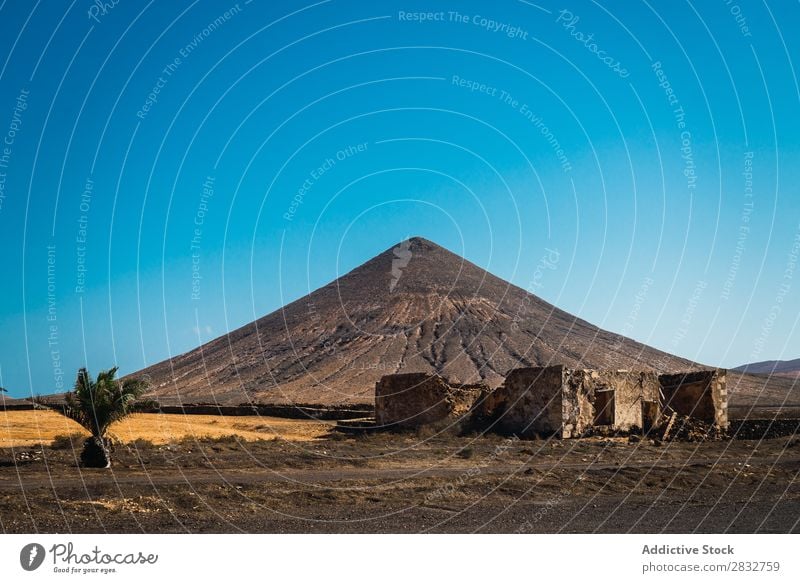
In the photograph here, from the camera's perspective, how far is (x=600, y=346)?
11106 centimetres

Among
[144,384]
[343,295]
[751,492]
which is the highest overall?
[343,295]

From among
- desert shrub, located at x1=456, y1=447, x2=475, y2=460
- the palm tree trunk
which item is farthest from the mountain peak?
the palm tree trunk

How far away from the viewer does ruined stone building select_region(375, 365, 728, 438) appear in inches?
1168

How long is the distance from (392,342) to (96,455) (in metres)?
81.8

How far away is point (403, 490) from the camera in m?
16.5

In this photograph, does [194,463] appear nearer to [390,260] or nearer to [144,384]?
[144,384]

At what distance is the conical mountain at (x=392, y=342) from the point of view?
90.6 m

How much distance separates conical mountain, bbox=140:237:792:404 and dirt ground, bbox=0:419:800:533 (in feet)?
164

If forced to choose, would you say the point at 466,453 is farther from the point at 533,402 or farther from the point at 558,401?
the point at 533,402

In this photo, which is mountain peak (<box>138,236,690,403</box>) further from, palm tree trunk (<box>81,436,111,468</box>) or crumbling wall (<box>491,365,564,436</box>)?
palm tree trunk (<box>81,436,111,468</box>)

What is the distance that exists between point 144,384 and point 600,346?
94.4 meters
